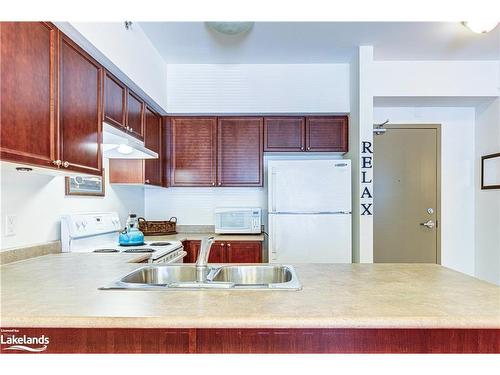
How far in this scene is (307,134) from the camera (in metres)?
3.59

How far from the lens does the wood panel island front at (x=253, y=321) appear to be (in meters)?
1.04

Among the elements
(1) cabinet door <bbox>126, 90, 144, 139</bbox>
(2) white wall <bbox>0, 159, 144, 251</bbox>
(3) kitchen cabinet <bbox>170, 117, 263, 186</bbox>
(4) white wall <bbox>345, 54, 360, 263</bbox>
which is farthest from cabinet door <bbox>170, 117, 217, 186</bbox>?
(4) white wall <bbox>345, 54, 360, 263</bbox>

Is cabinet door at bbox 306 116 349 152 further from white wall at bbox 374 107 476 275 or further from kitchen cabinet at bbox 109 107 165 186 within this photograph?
kitchen cabinet at bbox 109 107 165 186

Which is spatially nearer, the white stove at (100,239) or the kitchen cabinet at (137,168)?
the white stove at (100,239)

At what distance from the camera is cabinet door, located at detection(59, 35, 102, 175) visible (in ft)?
5.70

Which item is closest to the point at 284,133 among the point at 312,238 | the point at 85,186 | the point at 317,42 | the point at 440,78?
the point at 317,42

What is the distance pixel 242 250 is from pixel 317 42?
6.71 feet

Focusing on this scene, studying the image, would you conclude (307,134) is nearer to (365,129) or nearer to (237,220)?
(365,129)

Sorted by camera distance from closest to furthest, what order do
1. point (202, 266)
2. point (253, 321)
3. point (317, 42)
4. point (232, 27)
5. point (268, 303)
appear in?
point (253, 321)
point (268, 303)
point (202, 266)
point (232, 27)
point (317, 42)

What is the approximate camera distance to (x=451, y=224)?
3914 millimetres

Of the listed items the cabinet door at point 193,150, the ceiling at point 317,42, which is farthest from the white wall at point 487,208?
the cabinet door at point 193,150

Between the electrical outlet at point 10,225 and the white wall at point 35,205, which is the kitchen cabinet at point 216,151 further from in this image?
the electrical outlet at point 10,225

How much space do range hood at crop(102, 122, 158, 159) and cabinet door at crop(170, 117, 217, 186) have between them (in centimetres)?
88

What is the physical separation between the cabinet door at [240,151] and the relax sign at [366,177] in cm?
103
